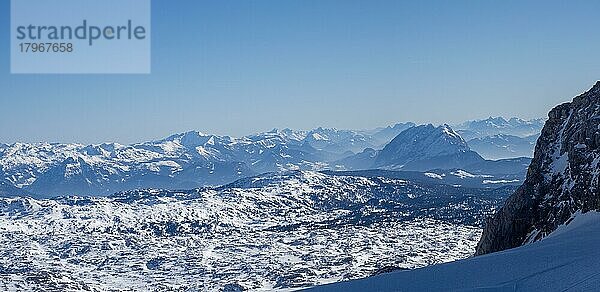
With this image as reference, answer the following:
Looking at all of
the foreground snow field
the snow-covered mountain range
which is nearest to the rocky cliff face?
the snow-covered mountain range

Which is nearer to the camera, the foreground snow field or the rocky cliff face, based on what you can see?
the foreground snow field

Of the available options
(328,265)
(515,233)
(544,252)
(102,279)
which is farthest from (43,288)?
(544,252)

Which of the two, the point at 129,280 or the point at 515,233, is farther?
the point at 129,280

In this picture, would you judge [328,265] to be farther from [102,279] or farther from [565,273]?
[565,273]

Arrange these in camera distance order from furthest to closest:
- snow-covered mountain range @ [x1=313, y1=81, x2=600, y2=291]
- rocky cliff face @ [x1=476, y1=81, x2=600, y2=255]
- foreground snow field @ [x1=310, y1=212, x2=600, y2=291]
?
rocky cliff face @ [x1=476, y1=81, x2=600, y2=255] < snow-covered mountain range @ [x1=313, y1=81, x2=600, y2=291] < foreground snow field @ [x1=310, y1=212, x2=600, y2=291]

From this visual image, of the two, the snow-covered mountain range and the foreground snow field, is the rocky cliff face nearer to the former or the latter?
the snow-covered mountain range

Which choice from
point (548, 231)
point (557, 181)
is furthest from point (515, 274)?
point (557, 181)
